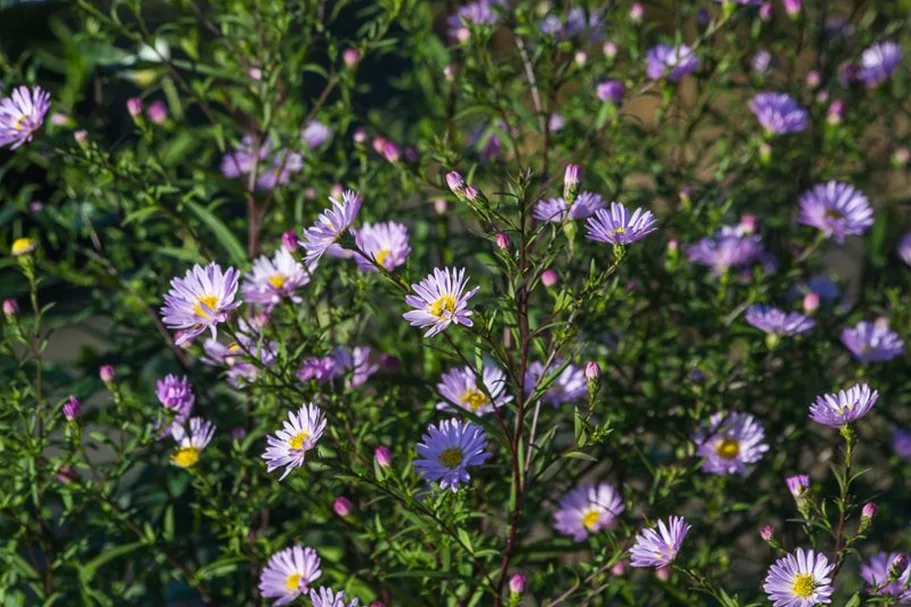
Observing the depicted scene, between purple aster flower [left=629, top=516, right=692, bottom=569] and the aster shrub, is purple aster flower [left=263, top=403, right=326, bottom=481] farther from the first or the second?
purple aster flower [left=629, top=516, right=692, bottom=569]

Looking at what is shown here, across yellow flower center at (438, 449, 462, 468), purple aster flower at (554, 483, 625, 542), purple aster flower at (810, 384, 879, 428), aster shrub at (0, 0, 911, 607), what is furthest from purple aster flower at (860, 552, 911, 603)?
yellow flower center at (438, 449, 462, 468)

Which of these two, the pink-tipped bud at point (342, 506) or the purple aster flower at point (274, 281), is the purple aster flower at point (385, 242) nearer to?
the purple aster flower at point (274, 281)

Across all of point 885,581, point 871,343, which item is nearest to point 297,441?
point 885,581

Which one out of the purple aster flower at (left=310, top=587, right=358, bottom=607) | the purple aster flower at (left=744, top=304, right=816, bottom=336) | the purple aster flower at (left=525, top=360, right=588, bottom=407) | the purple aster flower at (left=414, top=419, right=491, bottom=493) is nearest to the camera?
the purple aster flower at (left=310, top=587, right=358, bottom=607)

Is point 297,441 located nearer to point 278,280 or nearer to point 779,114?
point 278,280

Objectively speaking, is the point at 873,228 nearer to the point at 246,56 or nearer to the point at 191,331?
the point at 246,56

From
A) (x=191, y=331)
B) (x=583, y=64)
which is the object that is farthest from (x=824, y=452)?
(x=191, y=331)
